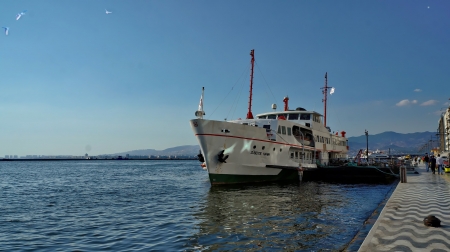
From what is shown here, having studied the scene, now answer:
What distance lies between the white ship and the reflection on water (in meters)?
2.81

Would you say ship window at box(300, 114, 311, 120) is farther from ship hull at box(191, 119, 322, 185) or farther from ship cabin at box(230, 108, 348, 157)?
ship hull at box(191, 119, 322, 185)

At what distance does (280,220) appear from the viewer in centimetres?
1350

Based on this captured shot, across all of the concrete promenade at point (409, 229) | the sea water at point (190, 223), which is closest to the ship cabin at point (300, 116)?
the sea water at point (190, 223)

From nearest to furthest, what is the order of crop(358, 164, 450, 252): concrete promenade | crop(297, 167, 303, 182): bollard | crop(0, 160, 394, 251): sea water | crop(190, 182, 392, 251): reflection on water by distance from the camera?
crop(358, 164, 450, 252): concrete promenade → crop(190, 182, 392, 251): reflection on water → crop(0, 160, 394, 251): sea water → crop(297, 167, 303, 182): bollard

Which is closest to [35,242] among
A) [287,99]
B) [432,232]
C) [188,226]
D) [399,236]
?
[188,226]

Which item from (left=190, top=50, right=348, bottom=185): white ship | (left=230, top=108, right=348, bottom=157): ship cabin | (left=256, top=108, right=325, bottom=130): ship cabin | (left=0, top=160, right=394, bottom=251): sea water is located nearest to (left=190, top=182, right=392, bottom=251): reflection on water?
(left=0, top=160, right=394, bottom=251): sea water

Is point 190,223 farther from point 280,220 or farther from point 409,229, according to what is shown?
point 409,229

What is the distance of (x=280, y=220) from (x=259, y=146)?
12.3m

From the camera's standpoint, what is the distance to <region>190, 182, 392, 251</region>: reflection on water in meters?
10.2

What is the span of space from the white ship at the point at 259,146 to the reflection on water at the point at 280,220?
281 centimetres

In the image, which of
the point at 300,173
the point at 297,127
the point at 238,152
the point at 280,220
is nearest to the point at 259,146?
the point at 238,152

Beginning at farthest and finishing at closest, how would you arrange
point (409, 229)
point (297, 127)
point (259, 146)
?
1. point (297, 127)
2. point (259, 146)
3. point (409, 229)

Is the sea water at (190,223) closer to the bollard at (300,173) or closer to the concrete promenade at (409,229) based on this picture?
the concrete promenade at (409,229)

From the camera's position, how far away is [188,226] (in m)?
12.8
